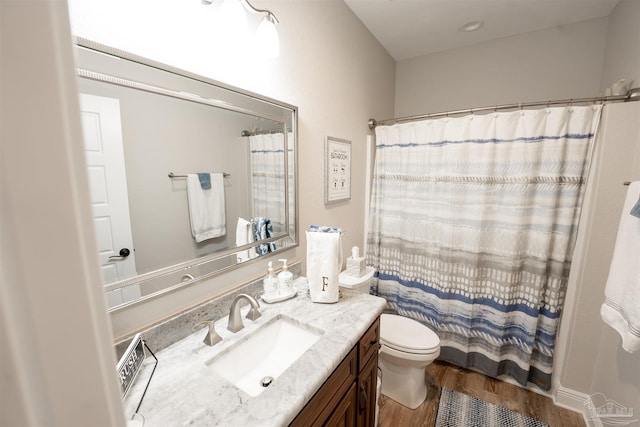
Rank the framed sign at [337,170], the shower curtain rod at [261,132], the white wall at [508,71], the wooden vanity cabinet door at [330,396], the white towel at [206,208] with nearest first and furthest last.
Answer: the wooden vanity cabinet door at [330,396] → the white towel at [206,208] → the shower curtain rod at [261,132] → the framed sign at [337,170] → the white wall at [508,71]

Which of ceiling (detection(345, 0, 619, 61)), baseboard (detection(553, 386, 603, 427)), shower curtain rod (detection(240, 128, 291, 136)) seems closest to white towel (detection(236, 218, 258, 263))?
shower curtain rod (detection(240, 128, 291, 136))

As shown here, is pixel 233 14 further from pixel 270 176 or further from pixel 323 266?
pixel 323 266

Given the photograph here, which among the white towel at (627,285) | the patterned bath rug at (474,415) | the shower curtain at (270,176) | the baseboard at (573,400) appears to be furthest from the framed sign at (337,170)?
the baseboard at (573,400)

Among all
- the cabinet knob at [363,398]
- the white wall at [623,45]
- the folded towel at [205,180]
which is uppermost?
the white wall at [623,45]

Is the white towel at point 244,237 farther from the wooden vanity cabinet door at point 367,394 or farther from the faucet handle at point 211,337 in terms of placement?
the wooden vanity cabinet door at point 367,394

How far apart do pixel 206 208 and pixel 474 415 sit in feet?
6.45

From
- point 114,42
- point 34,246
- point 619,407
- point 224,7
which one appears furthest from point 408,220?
point 34,246

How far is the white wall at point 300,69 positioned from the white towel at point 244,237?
54 millimetres

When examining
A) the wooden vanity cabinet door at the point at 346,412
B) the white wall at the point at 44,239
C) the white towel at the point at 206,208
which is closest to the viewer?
the white wall at the point at 44,239

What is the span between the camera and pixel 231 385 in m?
0.73

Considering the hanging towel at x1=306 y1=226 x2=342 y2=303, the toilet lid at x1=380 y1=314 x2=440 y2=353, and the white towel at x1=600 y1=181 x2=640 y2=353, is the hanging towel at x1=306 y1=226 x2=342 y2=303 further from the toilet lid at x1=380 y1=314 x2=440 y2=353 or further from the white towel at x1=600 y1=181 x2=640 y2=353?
the white towel at x1=600 y1=181 x2=640 y2=353

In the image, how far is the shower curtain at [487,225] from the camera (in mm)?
1582

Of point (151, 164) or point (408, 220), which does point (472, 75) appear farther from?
point (151, 164)

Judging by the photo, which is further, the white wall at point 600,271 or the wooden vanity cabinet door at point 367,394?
the white wall at point 600,271
